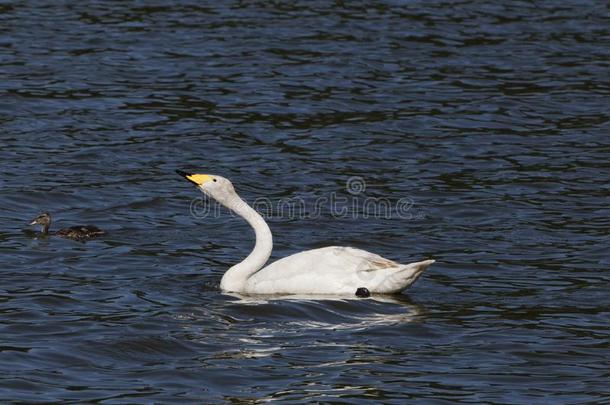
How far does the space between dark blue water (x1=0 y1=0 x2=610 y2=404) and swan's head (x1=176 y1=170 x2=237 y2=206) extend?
87cm

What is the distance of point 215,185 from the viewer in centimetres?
1548

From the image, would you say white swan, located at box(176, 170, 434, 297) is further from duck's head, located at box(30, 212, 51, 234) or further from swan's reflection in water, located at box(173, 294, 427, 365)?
duck's head, located at box(30, 212, 51, 234)

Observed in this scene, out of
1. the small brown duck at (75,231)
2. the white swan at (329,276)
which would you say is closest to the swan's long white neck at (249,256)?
the white swan at (329,276)

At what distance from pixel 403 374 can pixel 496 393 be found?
2.79 ft

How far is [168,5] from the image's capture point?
30594 mm

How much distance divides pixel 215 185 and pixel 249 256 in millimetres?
833

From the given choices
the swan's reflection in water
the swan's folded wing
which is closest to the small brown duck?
the swan's reflection in water

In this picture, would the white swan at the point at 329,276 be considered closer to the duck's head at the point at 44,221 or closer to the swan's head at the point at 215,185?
the swan's head at the point at 215,185

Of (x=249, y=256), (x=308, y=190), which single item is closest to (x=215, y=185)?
(x=249, y=256)

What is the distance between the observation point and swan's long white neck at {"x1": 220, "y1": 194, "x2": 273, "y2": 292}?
15.1 meters

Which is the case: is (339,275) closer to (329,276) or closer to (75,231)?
(329,276)

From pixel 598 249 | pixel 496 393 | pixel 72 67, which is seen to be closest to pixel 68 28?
pixel 72 67

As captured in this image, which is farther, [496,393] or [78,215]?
[78,215]

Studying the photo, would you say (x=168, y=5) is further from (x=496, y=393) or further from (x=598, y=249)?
(x=496, y=393)
